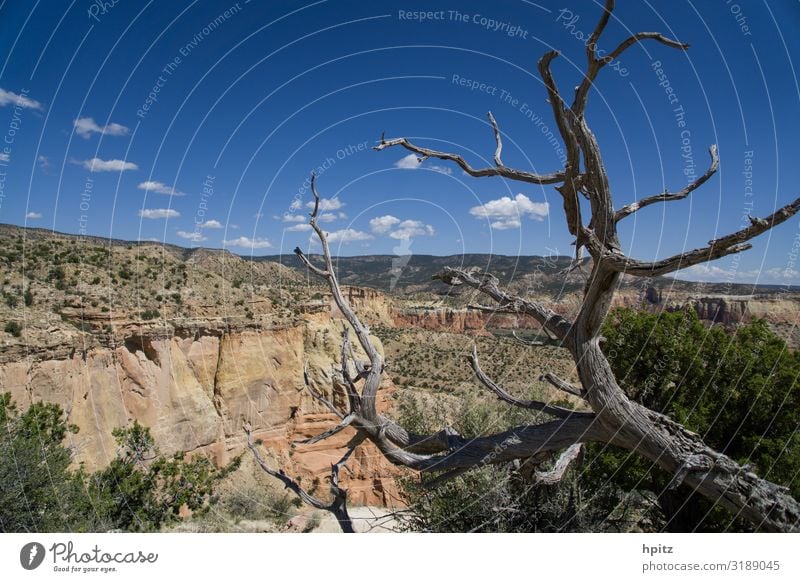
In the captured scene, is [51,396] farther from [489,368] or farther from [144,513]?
[489,368]

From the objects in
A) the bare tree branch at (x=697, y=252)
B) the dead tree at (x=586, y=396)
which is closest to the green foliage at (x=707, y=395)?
the dead tree at (x=586, y=396)

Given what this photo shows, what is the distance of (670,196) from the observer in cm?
Result: 496

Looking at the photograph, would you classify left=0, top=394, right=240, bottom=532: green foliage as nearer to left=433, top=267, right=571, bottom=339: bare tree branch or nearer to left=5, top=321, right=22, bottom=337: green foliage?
left=5, top=321, right=22, bottom=337: green foliage

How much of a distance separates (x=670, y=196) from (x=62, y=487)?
451 inches

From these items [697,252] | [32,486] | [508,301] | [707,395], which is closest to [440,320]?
[707,395]

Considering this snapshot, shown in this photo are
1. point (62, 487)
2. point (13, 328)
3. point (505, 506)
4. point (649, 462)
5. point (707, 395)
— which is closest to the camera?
point (505, 506)

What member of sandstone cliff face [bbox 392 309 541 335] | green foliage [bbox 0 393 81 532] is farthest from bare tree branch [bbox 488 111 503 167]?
sandstone cliff face [bbox 392 309 541 335]

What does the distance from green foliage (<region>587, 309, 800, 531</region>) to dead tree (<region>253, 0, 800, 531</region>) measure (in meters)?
4.51

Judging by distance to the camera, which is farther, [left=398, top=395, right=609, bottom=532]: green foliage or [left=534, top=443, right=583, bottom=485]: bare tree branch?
[left=398, top=395, right=609, bottom=532]: green foliage

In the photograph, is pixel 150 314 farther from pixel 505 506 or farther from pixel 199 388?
pixel 505 506

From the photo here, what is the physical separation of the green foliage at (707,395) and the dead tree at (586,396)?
4511 mm

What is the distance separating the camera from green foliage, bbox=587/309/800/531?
970cm

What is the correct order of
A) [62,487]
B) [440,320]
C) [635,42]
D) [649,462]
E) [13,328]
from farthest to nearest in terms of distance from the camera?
1. [440,320]
2. [13,328]
3. [649,462]
4. [62,487]
5. [635,42]

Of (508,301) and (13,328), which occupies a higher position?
(508,301)
